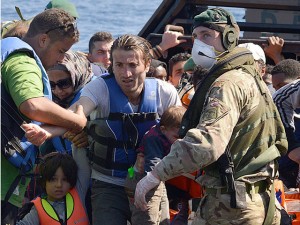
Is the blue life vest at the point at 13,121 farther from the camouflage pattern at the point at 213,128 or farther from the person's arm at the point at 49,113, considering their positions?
the camouflage pattern at the point at 213,128

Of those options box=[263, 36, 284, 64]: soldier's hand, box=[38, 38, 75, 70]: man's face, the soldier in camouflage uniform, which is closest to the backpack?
box=[38, 38, 75, 70]: man's face

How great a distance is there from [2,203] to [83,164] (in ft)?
3.45

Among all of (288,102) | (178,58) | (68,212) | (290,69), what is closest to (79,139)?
(68,212)

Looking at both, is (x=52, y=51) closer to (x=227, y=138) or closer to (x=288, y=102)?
(x=227, y=138)

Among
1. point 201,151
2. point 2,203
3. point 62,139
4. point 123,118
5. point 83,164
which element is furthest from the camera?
point 62,139

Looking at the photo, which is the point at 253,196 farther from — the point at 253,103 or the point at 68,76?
the point at 68,76

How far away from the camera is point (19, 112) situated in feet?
15.8

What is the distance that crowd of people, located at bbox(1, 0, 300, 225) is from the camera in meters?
4.71

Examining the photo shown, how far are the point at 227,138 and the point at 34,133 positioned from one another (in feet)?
3.19

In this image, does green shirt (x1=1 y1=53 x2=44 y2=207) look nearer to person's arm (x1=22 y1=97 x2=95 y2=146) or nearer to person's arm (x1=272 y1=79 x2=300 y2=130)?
person's arm (x1=22 y1=97 x2=95 y2=146)

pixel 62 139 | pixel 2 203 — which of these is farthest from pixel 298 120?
pixel 2 203

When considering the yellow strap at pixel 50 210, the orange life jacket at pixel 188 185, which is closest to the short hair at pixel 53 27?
the yellow strap at pixel 50 210

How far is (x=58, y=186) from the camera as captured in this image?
19.4ft

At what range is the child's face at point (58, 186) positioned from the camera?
5.92 m
